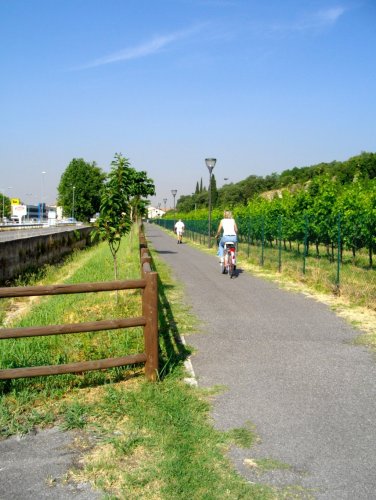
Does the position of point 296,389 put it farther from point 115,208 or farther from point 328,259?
point 328,259

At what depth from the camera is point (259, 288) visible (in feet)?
37.9

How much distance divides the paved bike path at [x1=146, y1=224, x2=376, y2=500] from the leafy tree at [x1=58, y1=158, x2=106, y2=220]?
277 feet

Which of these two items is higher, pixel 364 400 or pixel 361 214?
pixel 361 214

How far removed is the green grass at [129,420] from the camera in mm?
3055

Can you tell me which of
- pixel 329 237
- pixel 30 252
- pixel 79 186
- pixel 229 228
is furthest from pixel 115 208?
pixel 79 186

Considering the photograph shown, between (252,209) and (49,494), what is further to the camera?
(252,209)

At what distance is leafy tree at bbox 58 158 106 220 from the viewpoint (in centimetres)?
8975

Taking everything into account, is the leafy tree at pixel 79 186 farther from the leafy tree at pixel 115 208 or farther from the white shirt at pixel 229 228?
the leafy tree at pixel 115 208

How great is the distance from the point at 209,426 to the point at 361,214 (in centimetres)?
1391

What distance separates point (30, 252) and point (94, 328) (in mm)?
13310

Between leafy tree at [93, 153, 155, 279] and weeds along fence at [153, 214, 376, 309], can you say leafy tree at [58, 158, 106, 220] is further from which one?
leafy tree at [93, 153, 155, 279]

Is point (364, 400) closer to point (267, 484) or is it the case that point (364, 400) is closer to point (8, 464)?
point (267, 484)

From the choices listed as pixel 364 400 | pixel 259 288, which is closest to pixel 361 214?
pixel 259 288

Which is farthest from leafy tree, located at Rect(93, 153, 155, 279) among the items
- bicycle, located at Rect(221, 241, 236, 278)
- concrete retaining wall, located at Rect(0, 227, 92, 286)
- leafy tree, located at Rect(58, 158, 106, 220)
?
leafy tree, located at Rect(58, 158, 106, 220)
